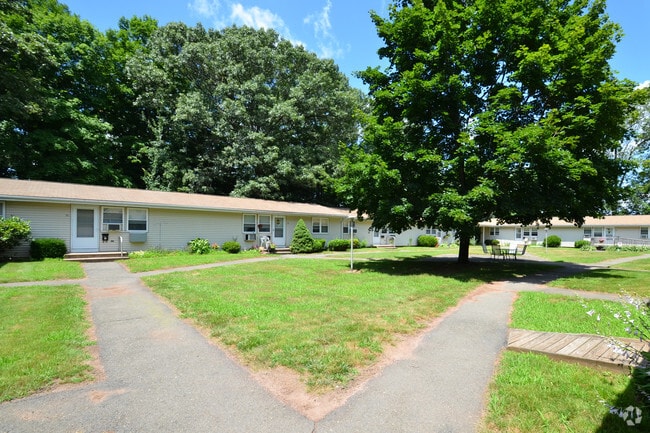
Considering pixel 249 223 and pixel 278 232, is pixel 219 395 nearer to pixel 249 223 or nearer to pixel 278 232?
pixel 249 223

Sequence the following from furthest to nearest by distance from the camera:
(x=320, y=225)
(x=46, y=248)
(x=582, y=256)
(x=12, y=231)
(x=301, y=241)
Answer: (x=320, y=225) < (x=582, y=256) < (x=301, y=241) < (x=46, y=248) < (x=12, y=231)

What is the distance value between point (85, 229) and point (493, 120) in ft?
60.8

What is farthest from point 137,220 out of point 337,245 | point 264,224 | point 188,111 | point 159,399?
point 159,399

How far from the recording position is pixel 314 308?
6672 millimetres

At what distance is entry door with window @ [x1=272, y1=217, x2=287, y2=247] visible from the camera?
22672mm

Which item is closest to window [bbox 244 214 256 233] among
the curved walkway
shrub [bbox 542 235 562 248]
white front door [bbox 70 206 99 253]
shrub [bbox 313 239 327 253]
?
shrub [bbox 313 239 327 253]

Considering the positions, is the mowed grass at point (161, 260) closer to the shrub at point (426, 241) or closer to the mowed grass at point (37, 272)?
the mowed grass at point (37, 272)

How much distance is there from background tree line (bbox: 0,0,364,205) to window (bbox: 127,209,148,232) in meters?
10.2

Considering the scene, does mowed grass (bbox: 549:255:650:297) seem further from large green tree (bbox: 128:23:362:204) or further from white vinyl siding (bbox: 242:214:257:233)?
large green tree (bbox: 128:23:362:204)

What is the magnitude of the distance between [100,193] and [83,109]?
56.4 ft

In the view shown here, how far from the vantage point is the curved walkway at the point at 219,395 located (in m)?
2.87

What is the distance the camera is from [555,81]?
11719 mm

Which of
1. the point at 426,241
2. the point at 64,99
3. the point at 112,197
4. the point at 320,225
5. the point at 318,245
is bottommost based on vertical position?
the point at 426,241

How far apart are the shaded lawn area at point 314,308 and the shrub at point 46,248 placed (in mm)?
7039
